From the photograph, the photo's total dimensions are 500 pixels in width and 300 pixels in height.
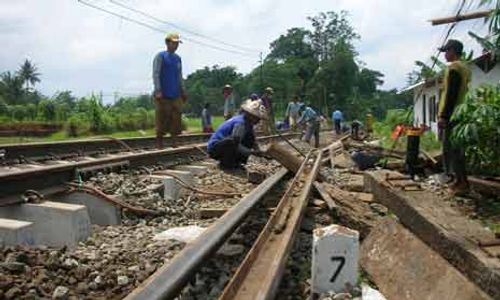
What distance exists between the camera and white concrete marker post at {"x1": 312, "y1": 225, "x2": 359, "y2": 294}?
3.17m

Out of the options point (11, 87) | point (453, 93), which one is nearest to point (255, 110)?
point (453, 93)

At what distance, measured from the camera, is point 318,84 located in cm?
8475

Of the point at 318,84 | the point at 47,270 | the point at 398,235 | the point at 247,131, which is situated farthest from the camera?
the point at 318,84

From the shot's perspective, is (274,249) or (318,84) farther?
(318,84)

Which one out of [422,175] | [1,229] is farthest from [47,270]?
[422,175]

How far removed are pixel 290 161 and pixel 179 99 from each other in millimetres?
2904

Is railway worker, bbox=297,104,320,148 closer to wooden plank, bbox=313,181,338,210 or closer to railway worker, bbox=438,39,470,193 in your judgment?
railway worker, bbox=438,39,470,193

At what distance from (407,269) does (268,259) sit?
0.88m

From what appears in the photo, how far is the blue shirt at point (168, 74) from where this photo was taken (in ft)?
31.5

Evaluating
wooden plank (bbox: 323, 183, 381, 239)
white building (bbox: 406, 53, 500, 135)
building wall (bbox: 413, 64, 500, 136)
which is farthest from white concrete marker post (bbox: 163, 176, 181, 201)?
building wall (bbox: 413, 64, 500, 136)

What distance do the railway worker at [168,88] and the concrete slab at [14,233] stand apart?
613 cm

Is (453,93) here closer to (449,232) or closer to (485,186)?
(485,186)

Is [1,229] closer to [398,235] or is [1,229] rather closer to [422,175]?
[398,235]

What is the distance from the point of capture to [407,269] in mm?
3525
